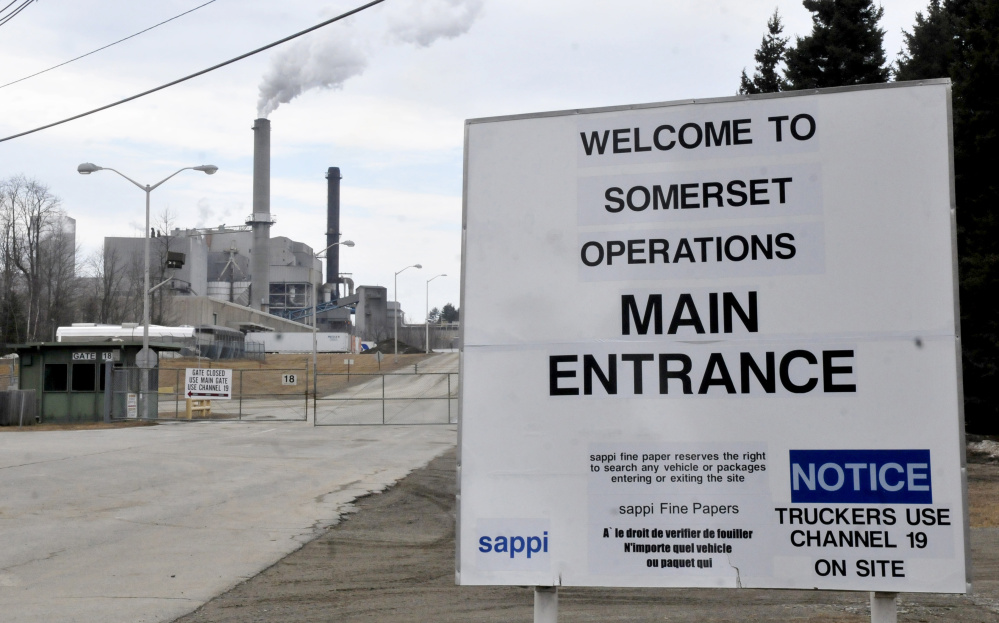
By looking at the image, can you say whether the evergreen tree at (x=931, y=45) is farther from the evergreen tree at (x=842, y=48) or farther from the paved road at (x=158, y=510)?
the paved road at (x=158, y=510)

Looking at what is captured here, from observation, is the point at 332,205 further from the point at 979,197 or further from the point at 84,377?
the point at 979,197

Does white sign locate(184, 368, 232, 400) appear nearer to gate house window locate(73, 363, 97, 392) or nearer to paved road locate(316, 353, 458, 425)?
gate house window locate(73, 363, 97, 392)

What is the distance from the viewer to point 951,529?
12.7 feet

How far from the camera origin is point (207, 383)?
118 feet

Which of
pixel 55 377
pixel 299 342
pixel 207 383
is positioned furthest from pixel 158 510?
pixel 299 342

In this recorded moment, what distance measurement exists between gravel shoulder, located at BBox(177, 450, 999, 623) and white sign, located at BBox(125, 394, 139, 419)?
26.6m

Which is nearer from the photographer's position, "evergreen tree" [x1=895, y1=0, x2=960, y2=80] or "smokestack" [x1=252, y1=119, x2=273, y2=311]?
"evergreen tree" [x1=895, y1=0, x2=960, y2=80]

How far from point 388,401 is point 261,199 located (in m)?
58.2

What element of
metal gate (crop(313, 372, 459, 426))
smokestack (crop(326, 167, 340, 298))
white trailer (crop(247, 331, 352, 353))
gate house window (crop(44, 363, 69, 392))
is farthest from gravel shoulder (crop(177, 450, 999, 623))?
smokestack (crop(326, 167, 340, 298))

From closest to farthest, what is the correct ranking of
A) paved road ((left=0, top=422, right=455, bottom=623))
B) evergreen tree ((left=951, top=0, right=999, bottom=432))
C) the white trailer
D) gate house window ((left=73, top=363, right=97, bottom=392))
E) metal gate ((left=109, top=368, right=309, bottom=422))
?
paved road ((left=0, top=422, right=455, bottom=623)), evergreen tree ((left=951, top=0, right=999, bottom=432)), gate house window ((left=73, top=363, right=97, bottom=392)), metal gate ((left=109, top=368, right=309, bottom=422)), the white trailer

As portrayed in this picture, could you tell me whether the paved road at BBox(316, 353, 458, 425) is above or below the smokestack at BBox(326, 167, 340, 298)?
below

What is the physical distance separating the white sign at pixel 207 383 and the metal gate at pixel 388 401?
3447mm

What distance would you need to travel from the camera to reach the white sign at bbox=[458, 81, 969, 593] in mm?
3920

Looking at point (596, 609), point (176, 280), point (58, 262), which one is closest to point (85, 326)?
point (58, 262)
